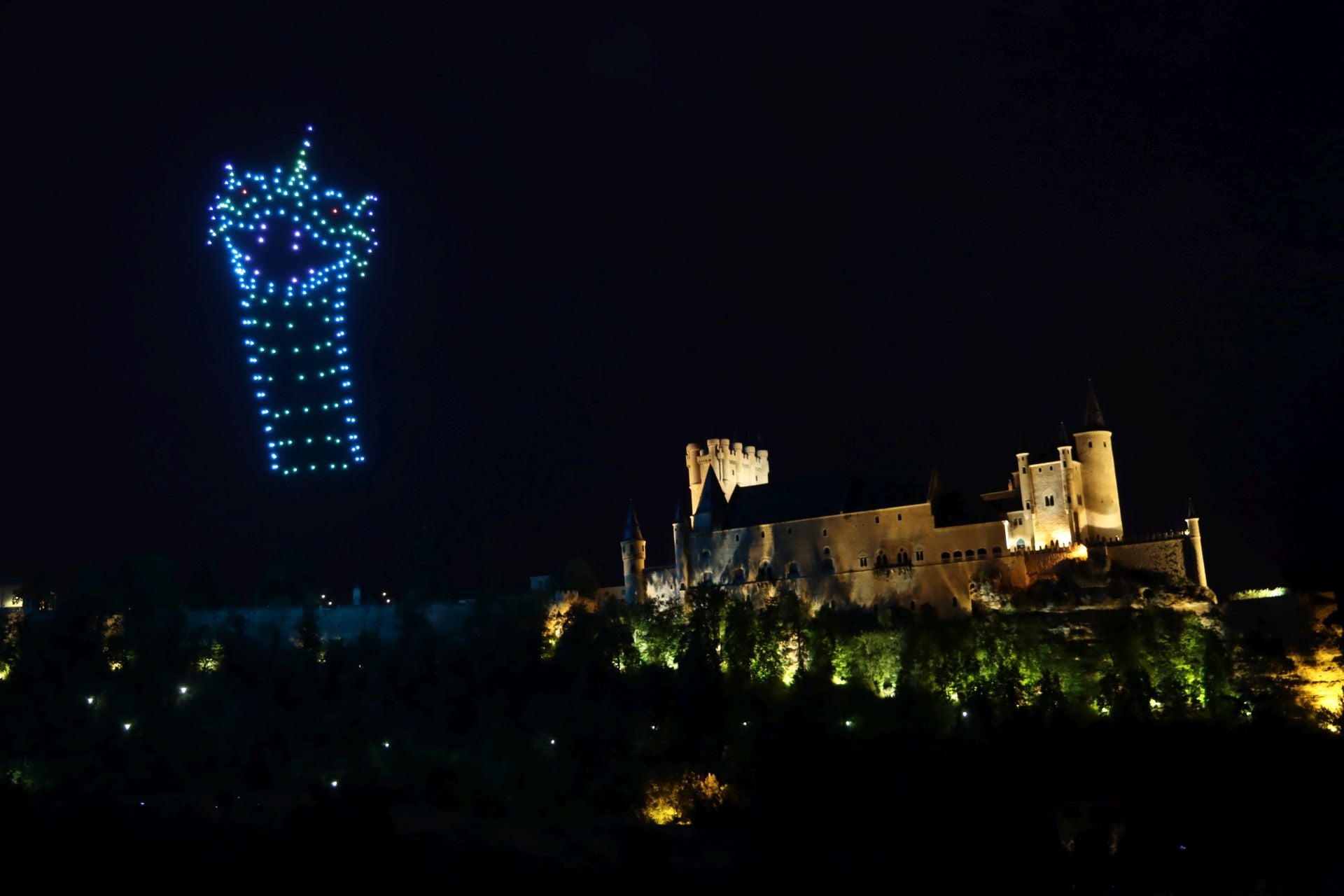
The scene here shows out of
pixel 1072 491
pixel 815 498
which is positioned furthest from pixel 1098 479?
pixel 815 498

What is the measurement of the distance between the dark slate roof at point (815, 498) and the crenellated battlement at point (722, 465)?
1.70 meters

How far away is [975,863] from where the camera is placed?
132ft

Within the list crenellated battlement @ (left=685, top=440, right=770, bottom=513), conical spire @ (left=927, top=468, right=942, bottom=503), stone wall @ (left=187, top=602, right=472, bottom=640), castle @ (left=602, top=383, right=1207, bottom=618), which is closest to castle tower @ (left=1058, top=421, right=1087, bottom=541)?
castle @ (left=602, top=383, right=1207, bottom=618)

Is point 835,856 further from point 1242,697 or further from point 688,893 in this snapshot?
point 1242,697

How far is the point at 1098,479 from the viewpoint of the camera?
2351 inches

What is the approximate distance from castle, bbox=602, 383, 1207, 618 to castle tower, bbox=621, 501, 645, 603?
7 cm

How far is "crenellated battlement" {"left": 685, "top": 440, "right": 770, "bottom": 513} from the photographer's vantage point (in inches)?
2889

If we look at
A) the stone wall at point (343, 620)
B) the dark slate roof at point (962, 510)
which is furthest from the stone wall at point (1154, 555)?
the stone wall at point (343, 620)

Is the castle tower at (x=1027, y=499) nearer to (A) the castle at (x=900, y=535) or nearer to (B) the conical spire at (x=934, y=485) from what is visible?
(A) the castle at (x=900, y=535)

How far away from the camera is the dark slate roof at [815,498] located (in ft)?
213

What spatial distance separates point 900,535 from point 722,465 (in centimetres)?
1305

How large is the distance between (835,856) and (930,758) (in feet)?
28.0

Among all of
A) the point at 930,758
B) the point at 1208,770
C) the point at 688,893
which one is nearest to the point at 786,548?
the point at 930,758

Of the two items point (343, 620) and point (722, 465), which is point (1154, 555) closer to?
point (722, 465)
